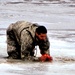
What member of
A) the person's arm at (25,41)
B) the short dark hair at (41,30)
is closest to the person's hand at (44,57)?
the person's arm at (25,41)

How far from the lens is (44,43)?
444 inches

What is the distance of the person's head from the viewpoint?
35.7 ft

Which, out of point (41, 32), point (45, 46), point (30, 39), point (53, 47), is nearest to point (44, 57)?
point (45, 46)

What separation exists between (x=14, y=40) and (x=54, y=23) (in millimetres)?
8701

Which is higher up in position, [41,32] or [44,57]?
[41,32]

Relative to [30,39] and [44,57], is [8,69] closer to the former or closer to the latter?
[30,39]

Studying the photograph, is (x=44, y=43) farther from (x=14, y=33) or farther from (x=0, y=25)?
(x=0, y=25)

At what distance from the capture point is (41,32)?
1088 centimetres

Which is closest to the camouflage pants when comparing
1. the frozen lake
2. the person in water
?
the person in water

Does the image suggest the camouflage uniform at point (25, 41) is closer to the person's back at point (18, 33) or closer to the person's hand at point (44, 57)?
the person's back at point (18, 33)

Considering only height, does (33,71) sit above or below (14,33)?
below

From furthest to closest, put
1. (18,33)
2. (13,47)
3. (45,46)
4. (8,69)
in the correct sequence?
(13,47) → (18,33) → (45,46) → (8,69)

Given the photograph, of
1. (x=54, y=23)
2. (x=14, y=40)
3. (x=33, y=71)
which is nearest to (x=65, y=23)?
(x=54, y=23)

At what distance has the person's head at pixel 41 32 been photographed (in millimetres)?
10883
